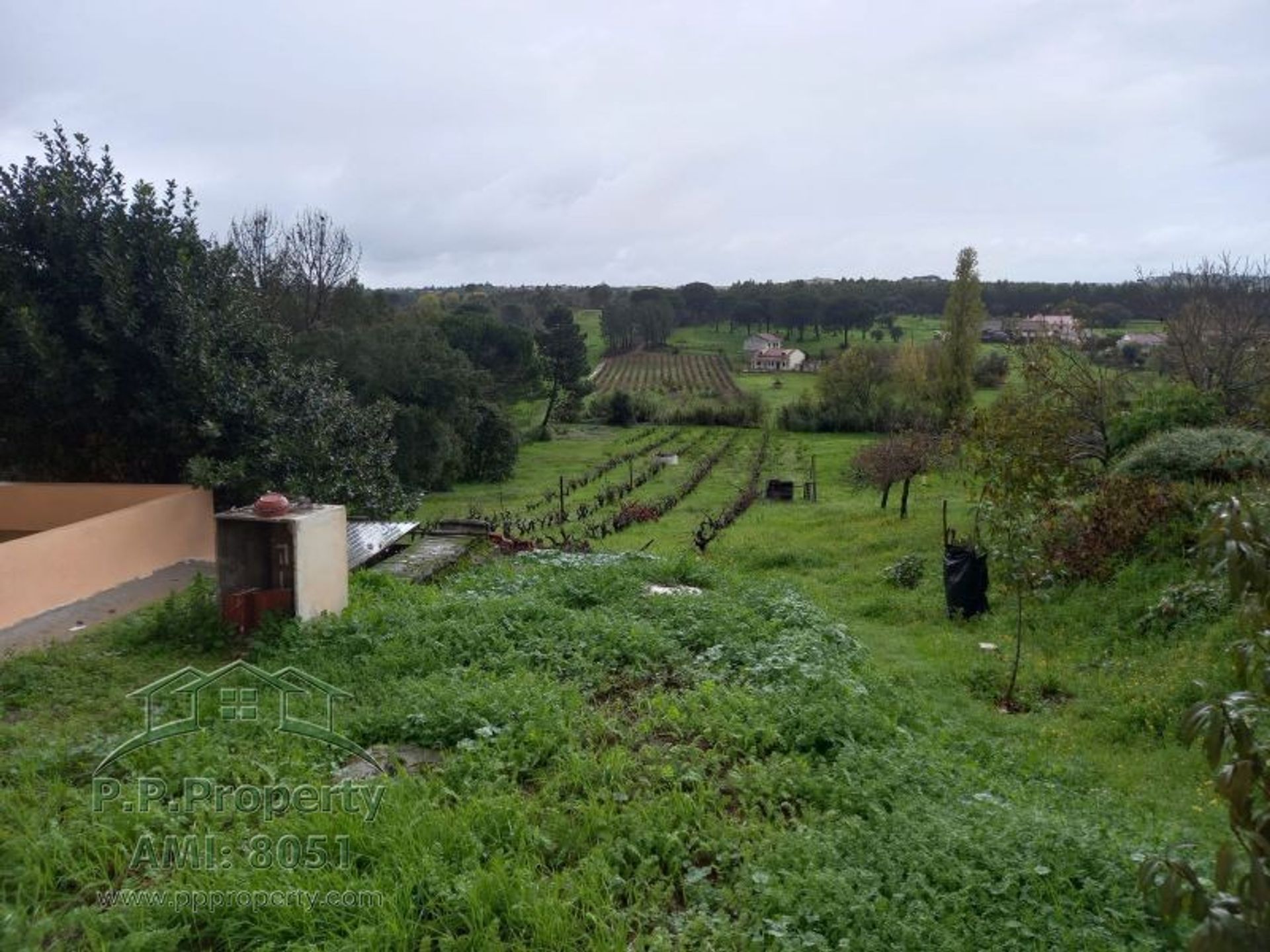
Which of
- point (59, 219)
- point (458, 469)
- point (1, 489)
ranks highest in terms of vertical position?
point (59, 219)

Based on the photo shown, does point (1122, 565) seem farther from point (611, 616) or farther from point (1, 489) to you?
point (1, 489)

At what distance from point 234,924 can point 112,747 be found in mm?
1829

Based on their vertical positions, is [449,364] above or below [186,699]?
above

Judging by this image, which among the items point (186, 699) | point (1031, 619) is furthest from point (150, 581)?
point (1031, 619)

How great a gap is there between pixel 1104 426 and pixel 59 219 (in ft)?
49.7

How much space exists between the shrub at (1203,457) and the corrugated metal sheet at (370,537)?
29.8 ft

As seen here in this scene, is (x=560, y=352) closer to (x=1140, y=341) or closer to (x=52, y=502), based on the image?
(x=1140, y=341)

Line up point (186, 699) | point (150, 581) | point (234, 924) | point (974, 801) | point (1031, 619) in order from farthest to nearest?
point (1031, 619), point (150, 581), point (186, 699), point (974, 801), point (234, 924)

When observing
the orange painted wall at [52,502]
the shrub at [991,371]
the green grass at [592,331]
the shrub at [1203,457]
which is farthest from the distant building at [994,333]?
the orange painted wall at [52,502]

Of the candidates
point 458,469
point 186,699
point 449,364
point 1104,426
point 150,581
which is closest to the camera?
point 186,699

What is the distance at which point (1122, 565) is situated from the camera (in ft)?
32.1

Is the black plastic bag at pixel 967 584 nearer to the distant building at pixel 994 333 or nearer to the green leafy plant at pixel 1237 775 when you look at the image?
the green leafy plant at pixel 1237 775

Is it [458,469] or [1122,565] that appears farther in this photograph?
[458,469]

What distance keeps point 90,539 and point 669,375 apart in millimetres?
53715
